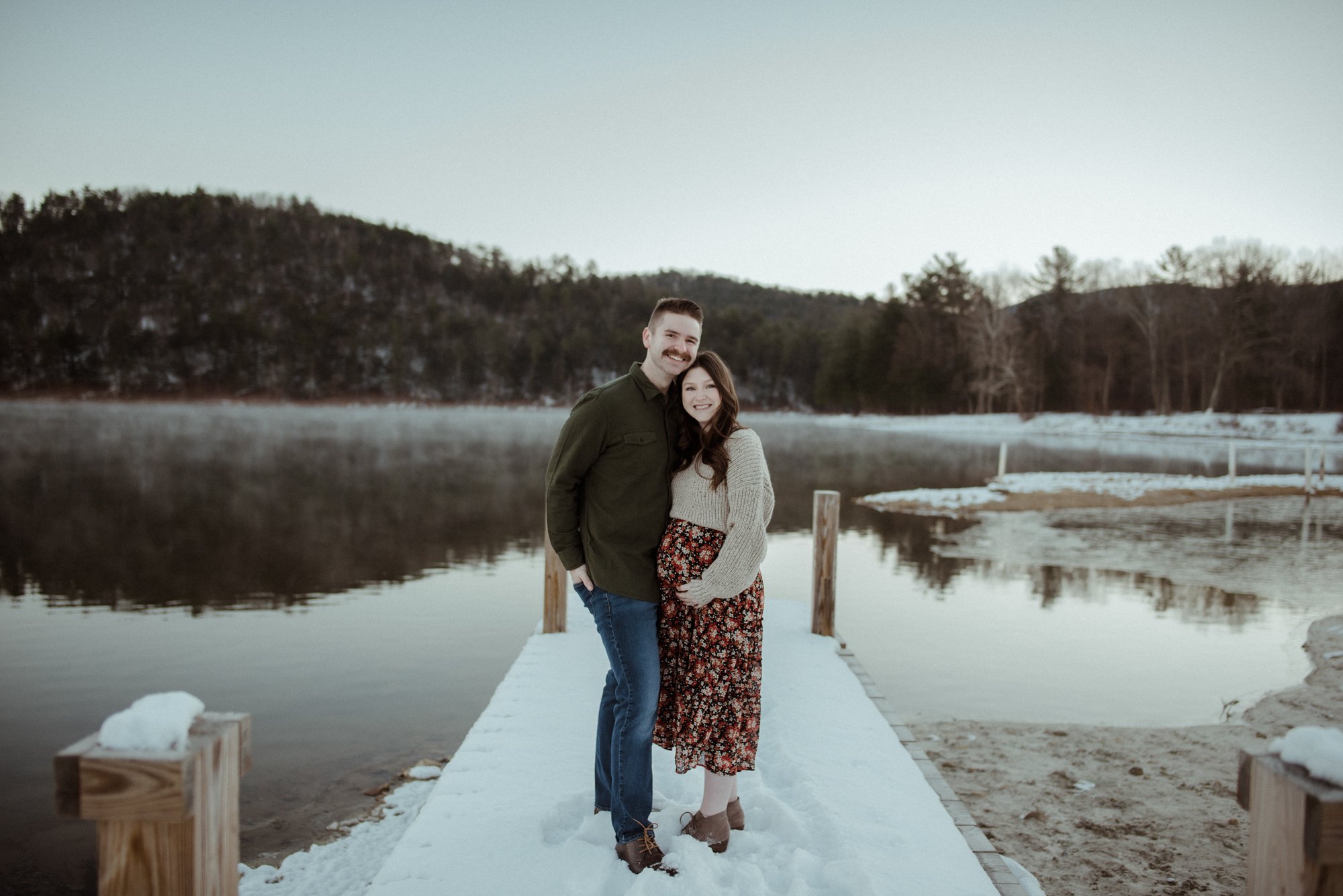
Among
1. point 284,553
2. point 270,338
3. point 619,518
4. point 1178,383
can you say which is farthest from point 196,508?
point 270,338

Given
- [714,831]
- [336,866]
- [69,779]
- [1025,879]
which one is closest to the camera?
[69,779]

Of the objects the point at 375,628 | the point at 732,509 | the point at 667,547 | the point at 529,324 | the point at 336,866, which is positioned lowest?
the point at 375,628

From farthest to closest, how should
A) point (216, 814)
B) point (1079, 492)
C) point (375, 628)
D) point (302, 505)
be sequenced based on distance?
point (1079, 492) < point (302, 505) < point (375, 628) < point (216, 814)

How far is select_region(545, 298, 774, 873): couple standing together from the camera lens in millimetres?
2914

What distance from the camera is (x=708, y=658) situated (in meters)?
3.00

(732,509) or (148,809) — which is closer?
(148,809)

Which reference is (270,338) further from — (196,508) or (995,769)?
(995,769)

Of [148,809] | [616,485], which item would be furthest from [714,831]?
[148,809]

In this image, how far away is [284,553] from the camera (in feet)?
45.2

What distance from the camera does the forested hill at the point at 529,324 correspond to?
56219 mm

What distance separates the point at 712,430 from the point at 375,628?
755 cm

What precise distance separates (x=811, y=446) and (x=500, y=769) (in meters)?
37.5

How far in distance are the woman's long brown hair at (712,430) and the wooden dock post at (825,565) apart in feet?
12.7

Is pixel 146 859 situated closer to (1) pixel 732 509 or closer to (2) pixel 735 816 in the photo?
(1) pixel 732 509
